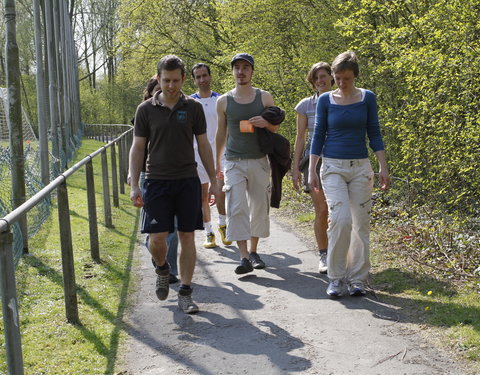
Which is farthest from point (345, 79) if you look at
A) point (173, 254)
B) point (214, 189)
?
point (173, 254)

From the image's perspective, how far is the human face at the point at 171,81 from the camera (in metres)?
5.03

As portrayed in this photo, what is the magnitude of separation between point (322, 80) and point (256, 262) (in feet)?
6.24

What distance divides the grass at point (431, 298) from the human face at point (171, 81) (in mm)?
2350

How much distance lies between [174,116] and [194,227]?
0.87 meters

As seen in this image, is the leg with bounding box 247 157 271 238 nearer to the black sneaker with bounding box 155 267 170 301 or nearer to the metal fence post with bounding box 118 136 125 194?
the black sneaker with bounding box 155 267 170 301

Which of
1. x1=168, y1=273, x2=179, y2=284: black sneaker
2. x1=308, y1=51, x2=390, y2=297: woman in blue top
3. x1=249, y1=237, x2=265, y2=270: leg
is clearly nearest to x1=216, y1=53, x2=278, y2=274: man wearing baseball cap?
x1=249, y1=237, x2=265, y2=270: leg

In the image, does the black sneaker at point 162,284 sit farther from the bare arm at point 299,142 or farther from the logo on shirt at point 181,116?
the bare arm at point 299,142

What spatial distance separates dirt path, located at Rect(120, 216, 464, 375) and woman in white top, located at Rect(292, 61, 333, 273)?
1.40ft

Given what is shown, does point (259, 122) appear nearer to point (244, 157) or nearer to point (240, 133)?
point (240, 133)

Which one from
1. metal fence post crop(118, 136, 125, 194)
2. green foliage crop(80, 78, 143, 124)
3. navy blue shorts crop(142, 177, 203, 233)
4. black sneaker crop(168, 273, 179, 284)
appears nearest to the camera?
navy blue shorts crop(142, 177, 203, 233)

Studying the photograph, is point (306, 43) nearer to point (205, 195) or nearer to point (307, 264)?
point (205, 195)

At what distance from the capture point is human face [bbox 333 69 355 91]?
5.36m

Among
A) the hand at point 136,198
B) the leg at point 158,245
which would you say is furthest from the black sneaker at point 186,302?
the hand at point 136,198

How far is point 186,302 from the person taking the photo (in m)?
5.32
